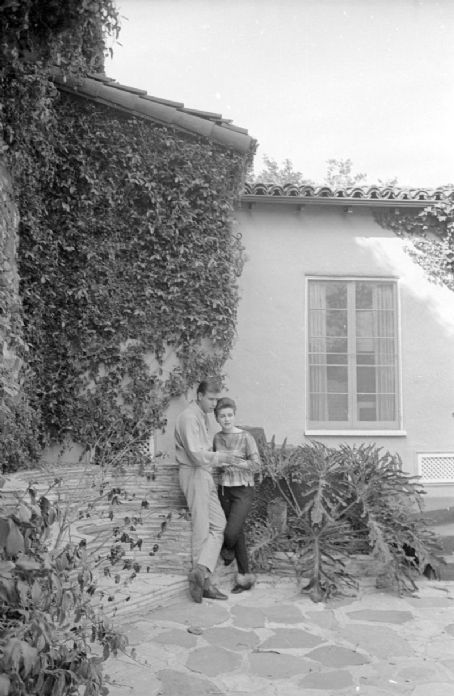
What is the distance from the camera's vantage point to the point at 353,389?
9.23m

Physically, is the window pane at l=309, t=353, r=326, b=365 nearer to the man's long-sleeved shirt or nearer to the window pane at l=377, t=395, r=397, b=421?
the window pane at l=377, t=395, r=397, b=421

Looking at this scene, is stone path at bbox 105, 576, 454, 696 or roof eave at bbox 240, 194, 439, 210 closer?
stone path at bbox 105, 576, 454, 696

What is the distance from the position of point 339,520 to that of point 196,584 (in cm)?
164

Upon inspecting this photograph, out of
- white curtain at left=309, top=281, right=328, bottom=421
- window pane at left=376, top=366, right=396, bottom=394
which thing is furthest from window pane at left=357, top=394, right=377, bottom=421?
white curtain at left=309, top=281, right=328, bottom=421

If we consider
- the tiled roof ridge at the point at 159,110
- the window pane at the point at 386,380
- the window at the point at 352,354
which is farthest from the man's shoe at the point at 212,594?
the tiled roof ridge at the point at 159,110

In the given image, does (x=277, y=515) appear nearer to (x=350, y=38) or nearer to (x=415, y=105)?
(x=350, y=38)

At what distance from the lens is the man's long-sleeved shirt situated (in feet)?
19.2

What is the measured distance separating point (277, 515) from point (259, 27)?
36.9 feet

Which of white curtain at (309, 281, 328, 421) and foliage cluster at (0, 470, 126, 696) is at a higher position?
white curtain at (309, 281, 328, 421)

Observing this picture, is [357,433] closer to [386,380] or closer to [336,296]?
[386,380]

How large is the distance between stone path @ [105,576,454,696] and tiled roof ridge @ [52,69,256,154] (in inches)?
205

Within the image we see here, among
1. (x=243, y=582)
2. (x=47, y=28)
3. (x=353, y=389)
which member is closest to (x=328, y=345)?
(x=353, y=389)

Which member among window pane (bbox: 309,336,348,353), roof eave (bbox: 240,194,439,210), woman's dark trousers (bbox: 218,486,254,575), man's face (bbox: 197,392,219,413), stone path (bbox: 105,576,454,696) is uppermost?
roof eave (bbox: 240,194,439,210)

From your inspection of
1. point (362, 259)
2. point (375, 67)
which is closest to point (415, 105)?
point (375, 67)
